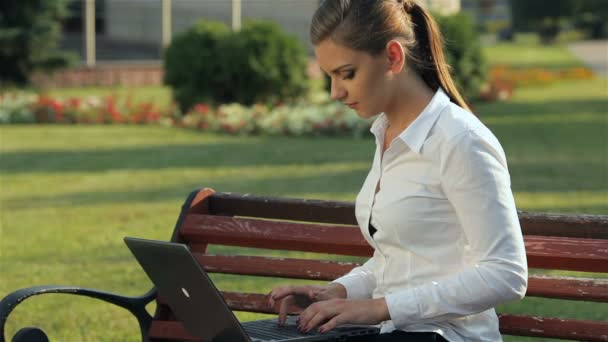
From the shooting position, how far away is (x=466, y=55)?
66.7ft

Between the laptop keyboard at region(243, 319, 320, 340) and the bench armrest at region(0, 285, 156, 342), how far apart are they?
1.92 feet

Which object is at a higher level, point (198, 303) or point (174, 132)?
point (198, 303)

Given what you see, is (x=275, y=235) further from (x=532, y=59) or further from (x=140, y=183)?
(x=532, y=59)

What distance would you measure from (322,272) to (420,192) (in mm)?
1126

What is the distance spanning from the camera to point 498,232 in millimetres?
3166

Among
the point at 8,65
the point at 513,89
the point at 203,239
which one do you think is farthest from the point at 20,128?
the point at 203,239

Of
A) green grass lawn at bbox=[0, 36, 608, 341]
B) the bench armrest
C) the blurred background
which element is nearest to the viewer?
the bench armrest

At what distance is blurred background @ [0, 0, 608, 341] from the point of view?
26.2 ft

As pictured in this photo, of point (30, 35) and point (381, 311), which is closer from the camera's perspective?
point (381, 311)

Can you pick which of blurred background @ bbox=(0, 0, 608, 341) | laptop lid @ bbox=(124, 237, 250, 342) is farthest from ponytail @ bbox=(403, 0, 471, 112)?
laptop lid @ bbox=(124, 237, 250, 342)

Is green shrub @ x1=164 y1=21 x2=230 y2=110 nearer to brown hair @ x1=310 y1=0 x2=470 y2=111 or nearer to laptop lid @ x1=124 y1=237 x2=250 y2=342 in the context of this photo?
laptop lid @ x1=124 y1=237 x2=250 y2=342

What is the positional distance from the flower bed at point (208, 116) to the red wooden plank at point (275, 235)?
1084 cm

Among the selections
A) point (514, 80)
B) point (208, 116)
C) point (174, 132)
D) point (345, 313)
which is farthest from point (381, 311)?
point (514, 80)

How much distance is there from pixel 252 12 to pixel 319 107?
41.7ft
